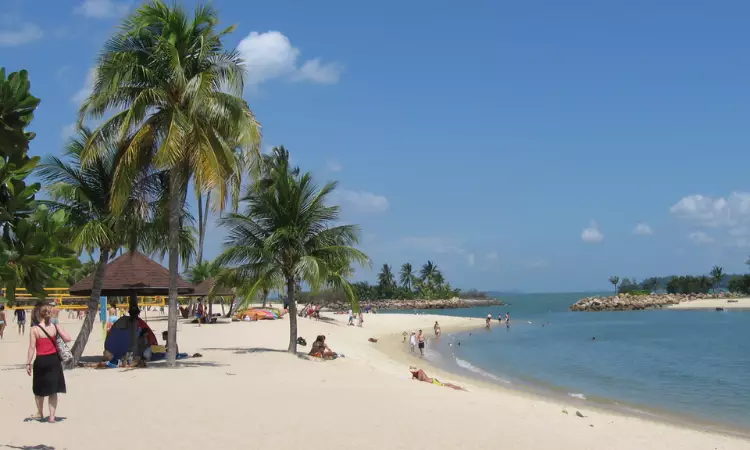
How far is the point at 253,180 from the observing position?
601 inches

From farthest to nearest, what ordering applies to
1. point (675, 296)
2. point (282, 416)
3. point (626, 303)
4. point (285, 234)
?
point (675, 296) → point (626, 303) → point (285, 234) → point (282, 416)

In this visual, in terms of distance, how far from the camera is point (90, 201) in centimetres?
1462

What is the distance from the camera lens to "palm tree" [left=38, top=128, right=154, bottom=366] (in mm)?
14125

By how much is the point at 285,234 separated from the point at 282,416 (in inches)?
358

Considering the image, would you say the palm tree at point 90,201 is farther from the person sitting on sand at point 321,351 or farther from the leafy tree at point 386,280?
the leafy tree at point 386,280

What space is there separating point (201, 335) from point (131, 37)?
15.8m

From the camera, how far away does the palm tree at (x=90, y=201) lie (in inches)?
556

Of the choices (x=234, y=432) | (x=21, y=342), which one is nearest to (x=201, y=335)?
(x=21, y=342)

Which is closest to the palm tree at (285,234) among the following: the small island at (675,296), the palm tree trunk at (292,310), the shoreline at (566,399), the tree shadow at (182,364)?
the palm tree trunk at (292,310)

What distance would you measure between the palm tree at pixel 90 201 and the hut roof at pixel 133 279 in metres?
0.71

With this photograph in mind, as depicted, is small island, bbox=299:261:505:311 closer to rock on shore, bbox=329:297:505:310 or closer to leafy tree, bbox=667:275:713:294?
rock on shore, bbox=329:297:505:310

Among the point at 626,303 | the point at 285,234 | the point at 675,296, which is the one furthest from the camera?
the point at 675,296

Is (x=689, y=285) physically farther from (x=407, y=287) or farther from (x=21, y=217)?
(x=21, y=217)

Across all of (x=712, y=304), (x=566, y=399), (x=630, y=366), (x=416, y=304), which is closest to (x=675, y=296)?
(x=712, y=304)
